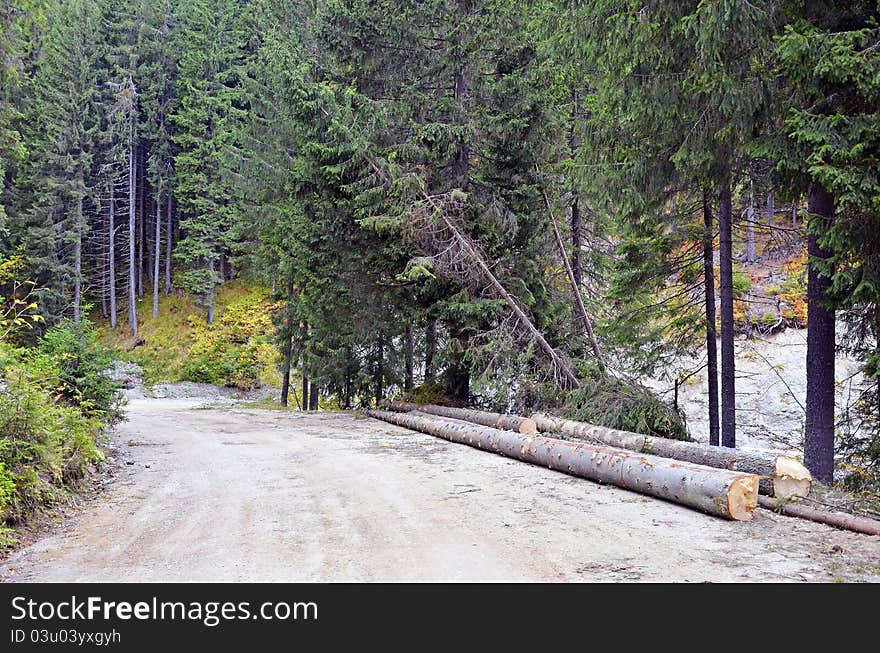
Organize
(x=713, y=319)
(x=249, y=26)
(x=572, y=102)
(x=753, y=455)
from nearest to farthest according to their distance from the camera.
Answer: (x=753, y=455) → (x=713, y=319) → (x=572, y=102) → (x=249, y=26)

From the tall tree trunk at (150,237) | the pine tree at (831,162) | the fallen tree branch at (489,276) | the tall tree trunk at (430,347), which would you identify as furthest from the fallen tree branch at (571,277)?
the tall tree trunk at (150,237)

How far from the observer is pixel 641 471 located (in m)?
7.43

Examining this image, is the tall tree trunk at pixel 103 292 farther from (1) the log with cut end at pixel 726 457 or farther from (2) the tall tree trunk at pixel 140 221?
(1) the log with cut end at pixel 726 457

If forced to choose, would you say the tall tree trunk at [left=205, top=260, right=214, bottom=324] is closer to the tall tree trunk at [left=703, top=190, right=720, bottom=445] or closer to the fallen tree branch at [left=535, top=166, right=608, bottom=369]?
the fallen tree branch at [left=535, top=166, right=608, bottom=369]

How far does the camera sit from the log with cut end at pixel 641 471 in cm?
627

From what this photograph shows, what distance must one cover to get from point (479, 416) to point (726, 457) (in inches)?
257

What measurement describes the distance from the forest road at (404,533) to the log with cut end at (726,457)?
52 cm

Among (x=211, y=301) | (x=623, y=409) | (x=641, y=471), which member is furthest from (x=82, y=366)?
(x=211, y=301)

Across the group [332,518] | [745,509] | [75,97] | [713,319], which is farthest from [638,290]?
[75,97]

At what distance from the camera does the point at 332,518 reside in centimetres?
635

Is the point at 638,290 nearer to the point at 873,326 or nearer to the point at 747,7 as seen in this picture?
the point at 873,326

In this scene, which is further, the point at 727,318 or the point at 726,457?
the point at 727,318

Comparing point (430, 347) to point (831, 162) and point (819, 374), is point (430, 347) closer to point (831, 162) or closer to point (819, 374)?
point (819, 374)

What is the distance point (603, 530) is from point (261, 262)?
2201cm
